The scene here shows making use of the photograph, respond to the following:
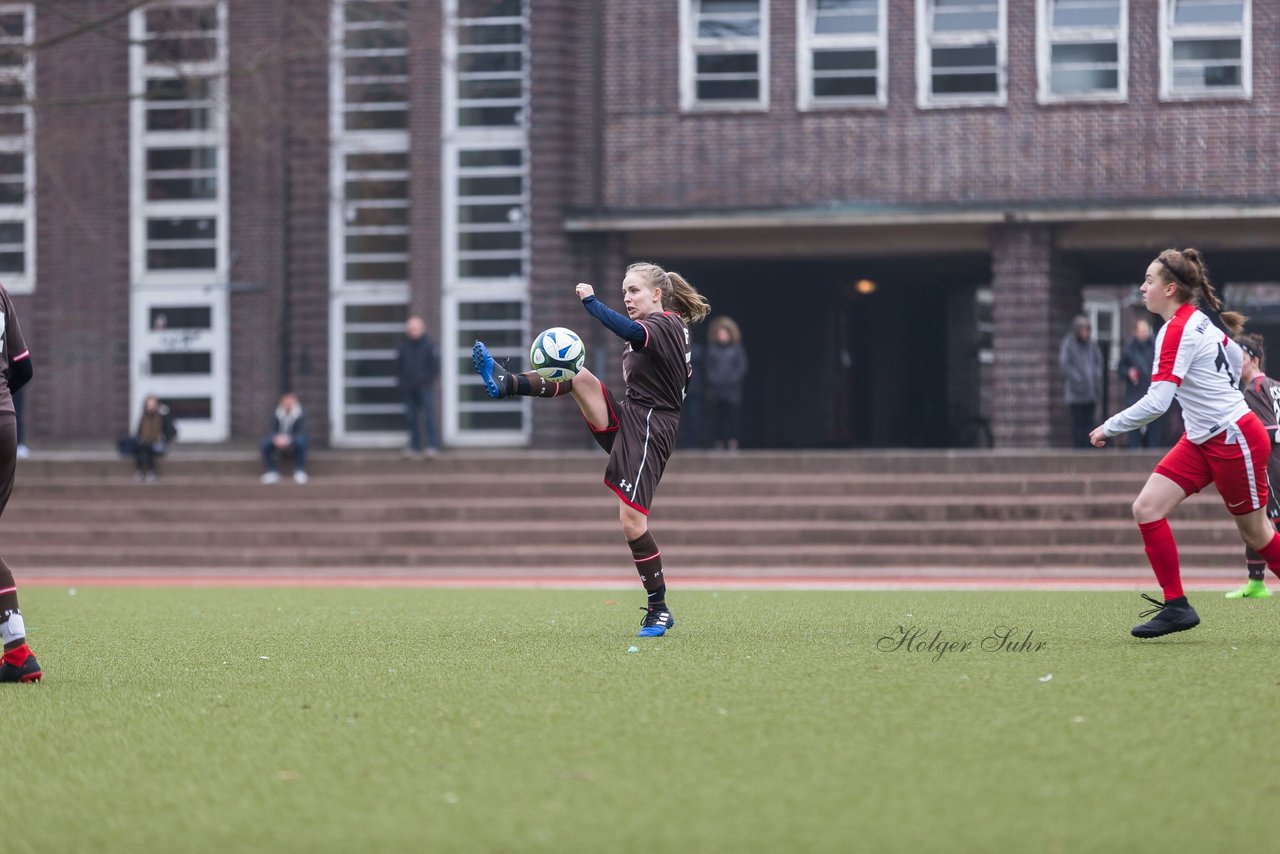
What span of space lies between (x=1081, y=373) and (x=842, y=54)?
19.6 ft

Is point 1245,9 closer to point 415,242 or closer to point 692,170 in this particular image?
point 692,170

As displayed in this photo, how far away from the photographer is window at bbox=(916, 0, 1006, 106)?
25.7 m

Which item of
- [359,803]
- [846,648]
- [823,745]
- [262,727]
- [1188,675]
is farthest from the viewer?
[846,648]

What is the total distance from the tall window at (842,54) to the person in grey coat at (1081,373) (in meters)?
4.81

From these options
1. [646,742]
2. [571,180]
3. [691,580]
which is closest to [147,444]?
[571,180]

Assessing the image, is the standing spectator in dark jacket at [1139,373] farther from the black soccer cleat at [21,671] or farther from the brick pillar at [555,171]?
the black soccer cleat at [21,671]

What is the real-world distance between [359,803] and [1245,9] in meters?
22.7

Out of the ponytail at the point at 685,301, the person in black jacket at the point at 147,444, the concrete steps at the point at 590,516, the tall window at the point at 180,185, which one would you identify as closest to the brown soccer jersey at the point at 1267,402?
the ponytail at the point at 685,301

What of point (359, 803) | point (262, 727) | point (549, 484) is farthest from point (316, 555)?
point (359, 803)

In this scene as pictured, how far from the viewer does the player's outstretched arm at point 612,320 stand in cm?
931

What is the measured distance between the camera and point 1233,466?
360 inches

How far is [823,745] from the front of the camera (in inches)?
242

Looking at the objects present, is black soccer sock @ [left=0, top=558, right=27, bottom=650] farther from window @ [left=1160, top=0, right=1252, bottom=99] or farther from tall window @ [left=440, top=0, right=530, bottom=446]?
window @ [left=1160, top=0, right=1252, bottom=99]

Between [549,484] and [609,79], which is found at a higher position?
[609,79]
